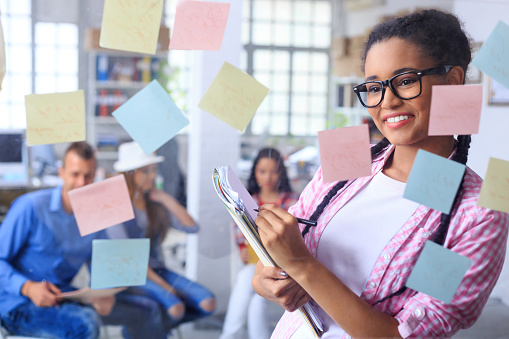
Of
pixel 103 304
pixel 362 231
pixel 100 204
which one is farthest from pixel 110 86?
pixel 362 231

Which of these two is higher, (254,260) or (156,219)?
(156,219)

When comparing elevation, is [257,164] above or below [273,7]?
below

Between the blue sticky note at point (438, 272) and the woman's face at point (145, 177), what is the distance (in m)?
1.43

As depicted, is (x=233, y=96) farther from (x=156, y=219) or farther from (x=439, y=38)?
(x=156, y=219)

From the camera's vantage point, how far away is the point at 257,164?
170 centimetres

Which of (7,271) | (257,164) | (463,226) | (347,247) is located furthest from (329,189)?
(7,271)

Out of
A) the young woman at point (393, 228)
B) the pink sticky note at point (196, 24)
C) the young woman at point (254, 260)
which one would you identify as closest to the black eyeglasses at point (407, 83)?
the young woman at point (393, 228)

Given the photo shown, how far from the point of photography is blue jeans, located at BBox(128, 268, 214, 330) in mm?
1941

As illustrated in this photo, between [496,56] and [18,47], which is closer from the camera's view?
[496,56]

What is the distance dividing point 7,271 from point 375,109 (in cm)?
148

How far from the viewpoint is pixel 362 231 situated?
77cm

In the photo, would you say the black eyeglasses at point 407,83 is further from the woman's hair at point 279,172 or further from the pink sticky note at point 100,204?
the woman's hair at point 279,172

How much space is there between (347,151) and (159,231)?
132cm

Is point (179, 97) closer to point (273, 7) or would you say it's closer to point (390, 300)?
point (273, 7)
